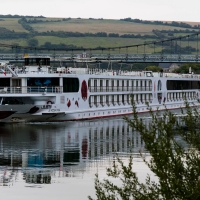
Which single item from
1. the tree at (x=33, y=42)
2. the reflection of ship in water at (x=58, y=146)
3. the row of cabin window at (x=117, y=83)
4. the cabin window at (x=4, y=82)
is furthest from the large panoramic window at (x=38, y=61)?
the tree at (x=33, y=42)

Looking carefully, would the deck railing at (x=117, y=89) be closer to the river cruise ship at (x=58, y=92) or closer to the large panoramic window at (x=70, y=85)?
the river cruise ship at (x=58, y=92)

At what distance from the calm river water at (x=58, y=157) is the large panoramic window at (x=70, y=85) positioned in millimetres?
2452

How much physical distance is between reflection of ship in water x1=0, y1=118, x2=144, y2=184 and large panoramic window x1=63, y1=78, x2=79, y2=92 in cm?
220

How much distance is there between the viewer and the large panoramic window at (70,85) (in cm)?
5096

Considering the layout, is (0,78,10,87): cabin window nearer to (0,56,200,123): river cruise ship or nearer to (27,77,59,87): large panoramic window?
(0,56,200,123): river cruise ship

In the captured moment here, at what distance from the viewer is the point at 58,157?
106 feet

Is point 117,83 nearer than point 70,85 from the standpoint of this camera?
No

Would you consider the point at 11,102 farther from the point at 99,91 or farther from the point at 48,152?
the point at 48,152

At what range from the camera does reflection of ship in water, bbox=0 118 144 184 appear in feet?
95.0

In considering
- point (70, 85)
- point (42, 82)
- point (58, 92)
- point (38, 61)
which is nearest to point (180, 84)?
point (38, 61)

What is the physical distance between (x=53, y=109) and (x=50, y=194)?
83.2 ft

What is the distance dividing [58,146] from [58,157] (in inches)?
171

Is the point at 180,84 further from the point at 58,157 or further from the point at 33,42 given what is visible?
the point at 33,42

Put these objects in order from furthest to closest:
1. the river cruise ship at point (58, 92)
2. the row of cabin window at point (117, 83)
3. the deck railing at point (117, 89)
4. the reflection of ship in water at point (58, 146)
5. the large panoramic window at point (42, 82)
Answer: the row of cabin window at point (117, 83) < the deck railing at point (117, 89) < the large panoramic window at point (42, 82) < the river cruise ship at point (58, 92) < the reflection of ship in water at point (58, 146)
